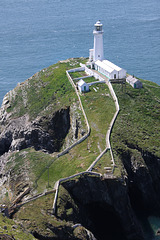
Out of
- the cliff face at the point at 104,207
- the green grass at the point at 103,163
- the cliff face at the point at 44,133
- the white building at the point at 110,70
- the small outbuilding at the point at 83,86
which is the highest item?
the white building at the point at 110,70

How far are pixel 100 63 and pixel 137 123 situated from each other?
27534mm

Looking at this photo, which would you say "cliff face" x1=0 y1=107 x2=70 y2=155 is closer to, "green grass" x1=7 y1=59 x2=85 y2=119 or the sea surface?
"green grass" x1=7 y1=59 x2=85 y2=119

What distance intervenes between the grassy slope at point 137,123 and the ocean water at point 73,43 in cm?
3696

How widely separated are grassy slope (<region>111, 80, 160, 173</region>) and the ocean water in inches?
1455

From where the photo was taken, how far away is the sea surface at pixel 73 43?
136 m

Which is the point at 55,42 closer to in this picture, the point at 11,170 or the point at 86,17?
the point at 86,17

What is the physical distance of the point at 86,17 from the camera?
196125 millimetres

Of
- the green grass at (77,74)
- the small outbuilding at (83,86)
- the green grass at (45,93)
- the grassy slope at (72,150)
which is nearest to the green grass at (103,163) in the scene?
the grassy slope at (72,150)

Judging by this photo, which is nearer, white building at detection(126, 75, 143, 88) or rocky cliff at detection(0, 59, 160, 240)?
rocky cliff at detection(0, 59, 160, 240)

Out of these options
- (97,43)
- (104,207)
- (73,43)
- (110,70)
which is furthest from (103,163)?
(73,43)

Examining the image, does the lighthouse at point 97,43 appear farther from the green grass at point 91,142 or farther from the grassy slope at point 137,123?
the grassy slope at point 137,123

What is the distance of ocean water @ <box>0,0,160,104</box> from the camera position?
13662 cm

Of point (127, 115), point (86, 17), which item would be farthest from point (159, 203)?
point (86, 17)

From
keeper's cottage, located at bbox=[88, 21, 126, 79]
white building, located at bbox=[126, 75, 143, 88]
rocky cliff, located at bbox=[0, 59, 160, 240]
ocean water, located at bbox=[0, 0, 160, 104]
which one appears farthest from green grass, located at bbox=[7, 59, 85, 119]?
ocean water, located at bbox=[0, 0, 160, 104]
